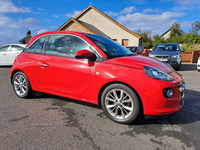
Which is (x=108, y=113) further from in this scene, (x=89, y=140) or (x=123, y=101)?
(x=89, y=140)

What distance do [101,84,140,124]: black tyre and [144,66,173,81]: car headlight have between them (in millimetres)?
402

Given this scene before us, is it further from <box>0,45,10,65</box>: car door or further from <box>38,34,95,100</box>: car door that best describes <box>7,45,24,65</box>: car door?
<box>38,34,95,100</box>: car door

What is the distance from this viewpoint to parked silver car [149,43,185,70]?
30.0 ft

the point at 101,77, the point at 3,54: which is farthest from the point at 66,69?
the point at 3,54

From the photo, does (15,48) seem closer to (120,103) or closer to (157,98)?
(120,103)

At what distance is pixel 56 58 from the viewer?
3.22 metres

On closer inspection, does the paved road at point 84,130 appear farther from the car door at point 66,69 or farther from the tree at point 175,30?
the tree at point 175,30

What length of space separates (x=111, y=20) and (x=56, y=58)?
2452 cm

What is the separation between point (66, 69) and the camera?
3.03 metres

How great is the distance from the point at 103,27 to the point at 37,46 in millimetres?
24493

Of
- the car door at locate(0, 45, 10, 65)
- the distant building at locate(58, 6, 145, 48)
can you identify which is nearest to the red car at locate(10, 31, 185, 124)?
the car door at locate(0, 45, 10, 65)

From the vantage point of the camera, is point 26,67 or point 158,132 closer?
point 158,132

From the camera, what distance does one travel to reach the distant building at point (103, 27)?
2374 centimetres

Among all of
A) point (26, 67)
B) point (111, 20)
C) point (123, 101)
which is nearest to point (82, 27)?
point (111, 20)
